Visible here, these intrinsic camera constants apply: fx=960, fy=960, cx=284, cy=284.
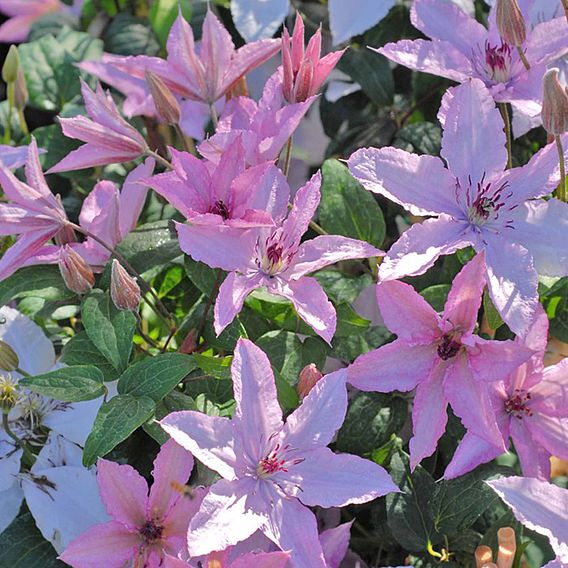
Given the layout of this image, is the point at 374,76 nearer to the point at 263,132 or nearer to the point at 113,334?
the point at 263,132

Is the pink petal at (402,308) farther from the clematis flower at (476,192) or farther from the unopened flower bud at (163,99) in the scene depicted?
the unopened flower bud at (163,99)

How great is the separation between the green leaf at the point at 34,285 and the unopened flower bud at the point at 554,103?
361mm

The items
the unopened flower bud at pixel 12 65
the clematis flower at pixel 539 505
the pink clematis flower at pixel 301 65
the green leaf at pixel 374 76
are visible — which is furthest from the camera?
the green leaf at pixel 374 76

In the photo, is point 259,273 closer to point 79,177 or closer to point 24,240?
point 24,240

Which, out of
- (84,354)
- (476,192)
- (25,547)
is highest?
(476,192)

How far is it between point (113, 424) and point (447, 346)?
212 millimetres

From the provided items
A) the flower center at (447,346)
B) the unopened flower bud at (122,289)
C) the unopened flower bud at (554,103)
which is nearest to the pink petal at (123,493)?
the unopened flower bud at (122,289)

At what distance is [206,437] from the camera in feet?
1.86

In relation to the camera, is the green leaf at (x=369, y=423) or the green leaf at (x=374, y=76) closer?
the green leaf at (x=369, y=423)

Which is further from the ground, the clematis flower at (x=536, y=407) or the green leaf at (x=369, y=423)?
the clematis flower at (x=536, y=407)

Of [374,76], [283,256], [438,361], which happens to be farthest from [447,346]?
[374,76]

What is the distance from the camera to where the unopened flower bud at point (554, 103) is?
1.85 feet

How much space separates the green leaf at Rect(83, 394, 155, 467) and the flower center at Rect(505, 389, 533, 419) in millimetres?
235

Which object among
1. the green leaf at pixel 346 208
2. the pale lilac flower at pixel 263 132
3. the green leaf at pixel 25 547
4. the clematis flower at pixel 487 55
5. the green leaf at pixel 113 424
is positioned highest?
the clematis flower at pixel 487 55
